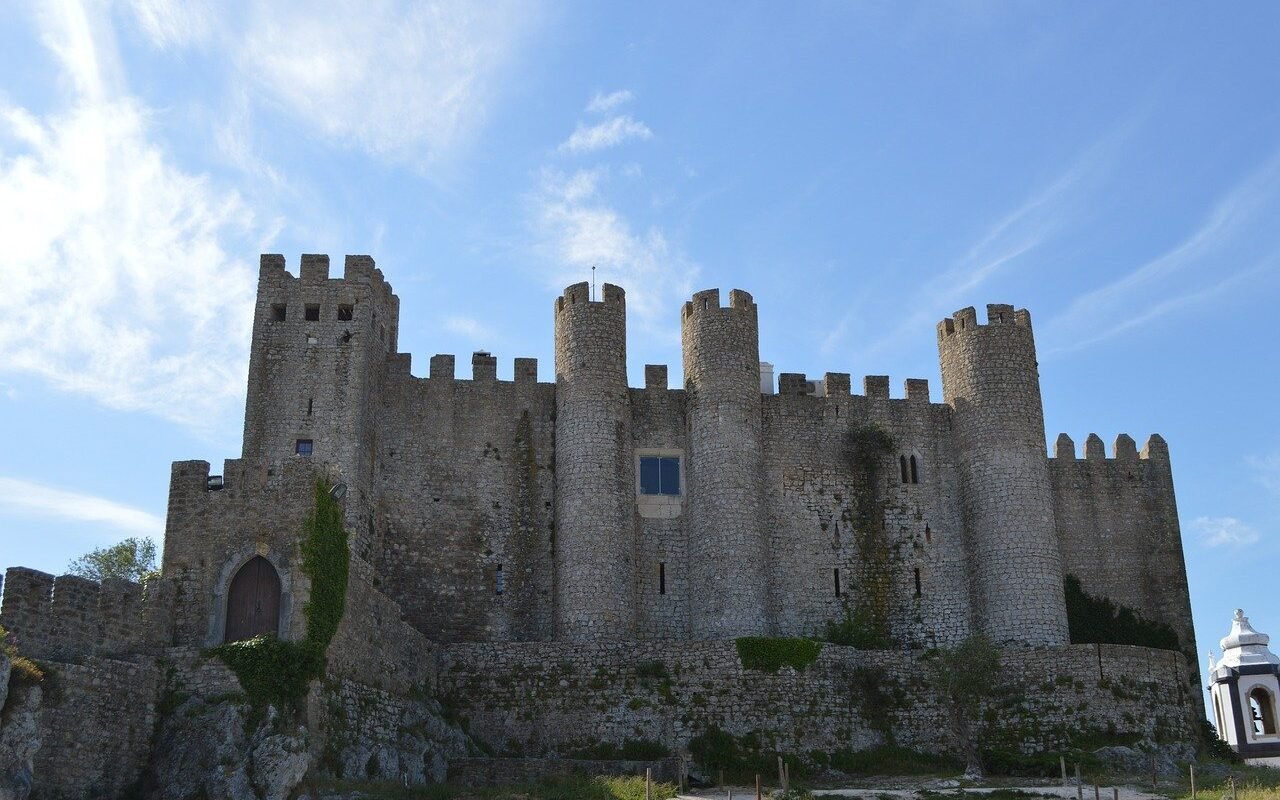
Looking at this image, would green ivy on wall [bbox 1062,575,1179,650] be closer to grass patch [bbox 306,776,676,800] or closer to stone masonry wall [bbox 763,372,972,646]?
stone masonry wall [bbox 763,372,972,646]

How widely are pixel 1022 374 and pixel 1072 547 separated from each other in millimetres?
5439

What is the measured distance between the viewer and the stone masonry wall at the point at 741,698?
31.4 m

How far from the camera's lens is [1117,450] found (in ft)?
135

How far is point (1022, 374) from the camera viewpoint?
38.7 metres

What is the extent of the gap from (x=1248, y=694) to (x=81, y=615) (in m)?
36.4

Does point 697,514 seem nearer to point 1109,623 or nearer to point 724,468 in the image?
point 724,468

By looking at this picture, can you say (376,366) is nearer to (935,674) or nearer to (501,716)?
(501,716)

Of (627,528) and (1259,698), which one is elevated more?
(627,528)

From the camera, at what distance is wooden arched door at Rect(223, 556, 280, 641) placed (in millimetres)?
26500

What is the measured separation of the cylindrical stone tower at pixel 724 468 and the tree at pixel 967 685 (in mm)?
4758

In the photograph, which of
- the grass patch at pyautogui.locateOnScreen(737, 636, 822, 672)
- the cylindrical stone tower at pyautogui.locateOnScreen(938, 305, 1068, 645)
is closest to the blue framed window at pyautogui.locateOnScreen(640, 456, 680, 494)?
the grass patch at pyautogui.locateOnScreen(737, 636, 822, 672)

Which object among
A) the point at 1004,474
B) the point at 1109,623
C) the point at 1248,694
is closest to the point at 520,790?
the point at 1004,474

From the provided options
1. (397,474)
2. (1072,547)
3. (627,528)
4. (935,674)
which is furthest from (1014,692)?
(397,474)

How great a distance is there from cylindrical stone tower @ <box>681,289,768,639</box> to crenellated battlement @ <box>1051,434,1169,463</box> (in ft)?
32.0
